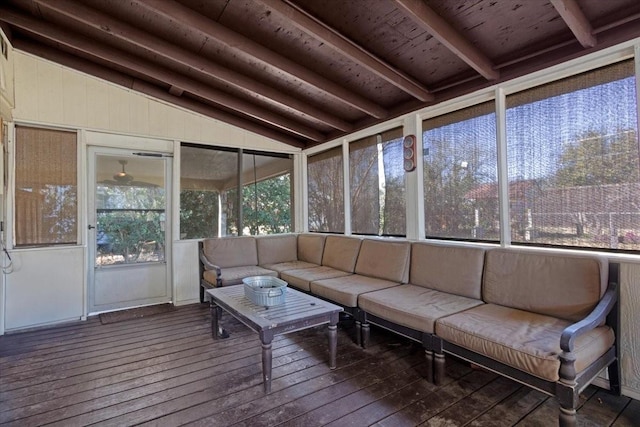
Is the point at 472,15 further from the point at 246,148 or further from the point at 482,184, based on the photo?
the point at 246,148

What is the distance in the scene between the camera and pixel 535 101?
8.03 ft

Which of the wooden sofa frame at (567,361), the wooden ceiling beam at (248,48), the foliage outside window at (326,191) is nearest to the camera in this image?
the wooden sofa frame at (567,361)

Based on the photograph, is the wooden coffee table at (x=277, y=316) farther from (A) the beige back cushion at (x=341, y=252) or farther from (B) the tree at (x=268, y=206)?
(B) the tree at (x=268, y=206)

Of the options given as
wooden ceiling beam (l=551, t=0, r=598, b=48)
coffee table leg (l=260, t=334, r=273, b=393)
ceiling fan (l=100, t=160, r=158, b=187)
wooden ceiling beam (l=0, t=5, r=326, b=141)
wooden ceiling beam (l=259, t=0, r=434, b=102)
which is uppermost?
wooden ceiling beam (l=0, t=5, r=326, b=141)

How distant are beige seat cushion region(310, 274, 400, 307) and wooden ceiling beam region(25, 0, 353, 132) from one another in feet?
6.48

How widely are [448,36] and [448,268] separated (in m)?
1.86

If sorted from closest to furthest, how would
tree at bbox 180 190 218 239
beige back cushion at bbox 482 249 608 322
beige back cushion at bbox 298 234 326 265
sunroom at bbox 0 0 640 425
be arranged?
1. beige back cushion at bbox 482 249 608 322
2. sunroom at bbox 0 0 640 425
3. tree at bbox 180 190 218 239
4. beige back cushion at bbox 298 234 326 265

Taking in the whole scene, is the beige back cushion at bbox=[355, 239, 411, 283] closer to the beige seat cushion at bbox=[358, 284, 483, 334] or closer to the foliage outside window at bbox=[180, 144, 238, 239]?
the beige seat cushion at bbox=[358, 284, 483, 334]

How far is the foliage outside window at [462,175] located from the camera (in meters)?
2.75

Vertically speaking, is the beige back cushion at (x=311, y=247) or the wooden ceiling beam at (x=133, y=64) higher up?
the wooden ceiling beam at (x=133, y=64)

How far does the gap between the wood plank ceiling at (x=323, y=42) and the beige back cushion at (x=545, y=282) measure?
1456 millimetres

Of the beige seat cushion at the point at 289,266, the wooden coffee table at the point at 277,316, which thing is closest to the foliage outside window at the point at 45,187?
the wooden coffee table at the point at 277,316

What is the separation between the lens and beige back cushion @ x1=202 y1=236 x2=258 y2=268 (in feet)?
13.3

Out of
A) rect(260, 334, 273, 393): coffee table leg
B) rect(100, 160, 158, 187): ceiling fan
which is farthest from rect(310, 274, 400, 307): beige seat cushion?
rect(100, 160, 158, 187): ceiling fan
